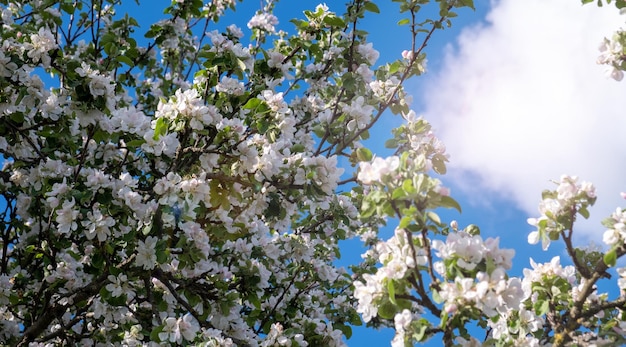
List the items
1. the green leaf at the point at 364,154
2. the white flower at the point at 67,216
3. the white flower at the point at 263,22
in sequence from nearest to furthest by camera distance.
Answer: the green leaf at the point at 364,154
the white flower at the point at 67,216
the white flower at the point at 263,22

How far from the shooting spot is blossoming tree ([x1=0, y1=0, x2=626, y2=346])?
282 cm

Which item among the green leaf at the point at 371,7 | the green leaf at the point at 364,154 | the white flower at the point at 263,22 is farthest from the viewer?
the white flower at the point at 263,22

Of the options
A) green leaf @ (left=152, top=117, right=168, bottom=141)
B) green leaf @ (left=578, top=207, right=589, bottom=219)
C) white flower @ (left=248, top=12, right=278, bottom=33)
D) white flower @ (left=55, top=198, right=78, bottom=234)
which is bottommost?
green leaf @ (left=578, top=207, right=589, bottom=219)

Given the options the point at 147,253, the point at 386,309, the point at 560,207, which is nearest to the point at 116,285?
the point at 147,253

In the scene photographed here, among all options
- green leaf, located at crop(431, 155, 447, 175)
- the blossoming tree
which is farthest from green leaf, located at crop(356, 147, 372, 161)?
green leaf, located at crop(431, 155, 447, 175)

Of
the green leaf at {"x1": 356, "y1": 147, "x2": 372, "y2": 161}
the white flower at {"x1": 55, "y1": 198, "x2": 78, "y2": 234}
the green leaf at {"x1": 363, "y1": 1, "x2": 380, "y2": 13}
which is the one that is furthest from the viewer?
the green leaf at {"x1": 363, "y1": 1, "x2": 380, "y2": 13}

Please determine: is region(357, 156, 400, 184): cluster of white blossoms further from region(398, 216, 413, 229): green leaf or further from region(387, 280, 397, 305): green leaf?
region(387, 280, 397, 305): green leaf

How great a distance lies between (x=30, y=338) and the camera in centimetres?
499

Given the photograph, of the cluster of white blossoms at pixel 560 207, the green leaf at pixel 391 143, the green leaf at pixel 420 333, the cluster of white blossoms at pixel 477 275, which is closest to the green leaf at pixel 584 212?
the cluster of white blossoms at pixel 560 207

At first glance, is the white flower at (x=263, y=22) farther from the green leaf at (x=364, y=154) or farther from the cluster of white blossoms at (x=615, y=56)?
the green leaf at (x=364, y=154)

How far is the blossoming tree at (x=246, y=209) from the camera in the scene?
2820 mm

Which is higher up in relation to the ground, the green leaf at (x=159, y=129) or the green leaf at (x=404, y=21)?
the green leaf at (x=404, y=21)

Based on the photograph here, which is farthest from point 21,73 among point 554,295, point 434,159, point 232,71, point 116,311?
point 554,295

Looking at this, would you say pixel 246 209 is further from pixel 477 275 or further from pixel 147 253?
pixel 477 275
